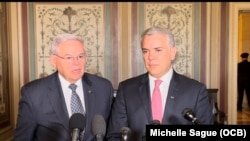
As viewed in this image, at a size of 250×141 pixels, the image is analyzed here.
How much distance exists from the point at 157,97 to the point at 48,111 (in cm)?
60

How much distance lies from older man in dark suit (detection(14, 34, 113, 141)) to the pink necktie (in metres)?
0.30

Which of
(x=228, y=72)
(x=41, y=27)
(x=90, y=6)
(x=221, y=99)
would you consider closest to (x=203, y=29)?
(x=228, y=72)

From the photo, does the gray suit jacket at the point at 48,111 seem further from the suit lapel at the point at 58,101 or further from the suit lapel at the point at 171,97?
the suit lapel at the point at 171,97

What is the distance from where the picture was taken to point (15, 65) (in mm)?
4609

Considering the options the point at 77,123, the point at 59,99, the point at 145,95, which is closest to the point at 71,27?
the point at 59,99

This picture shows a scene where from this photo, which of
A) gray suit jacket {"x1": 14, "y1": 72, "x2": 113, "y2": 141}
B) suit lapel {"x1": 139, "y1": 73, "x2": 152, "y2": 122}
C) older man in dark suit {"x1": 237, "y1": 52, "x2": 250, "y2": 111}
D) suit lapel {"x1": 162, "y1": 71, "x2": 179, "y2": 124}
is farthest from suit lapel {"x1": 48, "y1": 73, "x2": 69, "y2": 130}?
older man in dark suit {"x1": 237, "y1": 52, "x2": 250, "y2": 111}

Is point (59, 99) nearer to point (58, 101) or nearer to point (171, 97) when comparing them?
point (58, 101)

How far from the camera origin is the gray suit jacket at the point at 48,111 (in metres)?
1.81

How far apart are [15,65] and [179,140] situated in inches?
151

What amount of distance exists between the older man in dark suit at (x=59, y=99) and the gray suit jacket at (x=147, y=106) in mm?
127

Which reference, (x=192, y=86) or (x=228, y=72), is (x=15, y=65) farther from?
(x=192, y=86)

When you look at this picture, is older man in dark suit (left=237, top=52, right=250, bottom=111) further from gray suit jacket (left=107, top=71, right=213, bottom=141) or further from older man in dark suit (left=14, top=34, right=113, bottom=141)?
older man in dark suit (left=14, top=34, right=113, bottom=141)

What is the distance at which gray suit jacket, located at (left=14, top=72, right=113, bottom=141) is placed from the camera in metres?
1.81

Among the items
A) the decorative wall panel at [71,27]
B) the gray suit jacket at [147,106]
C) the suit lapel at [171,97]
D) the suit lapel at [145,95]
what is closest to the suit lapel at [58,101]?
the gray suit jacket at [147,106]
